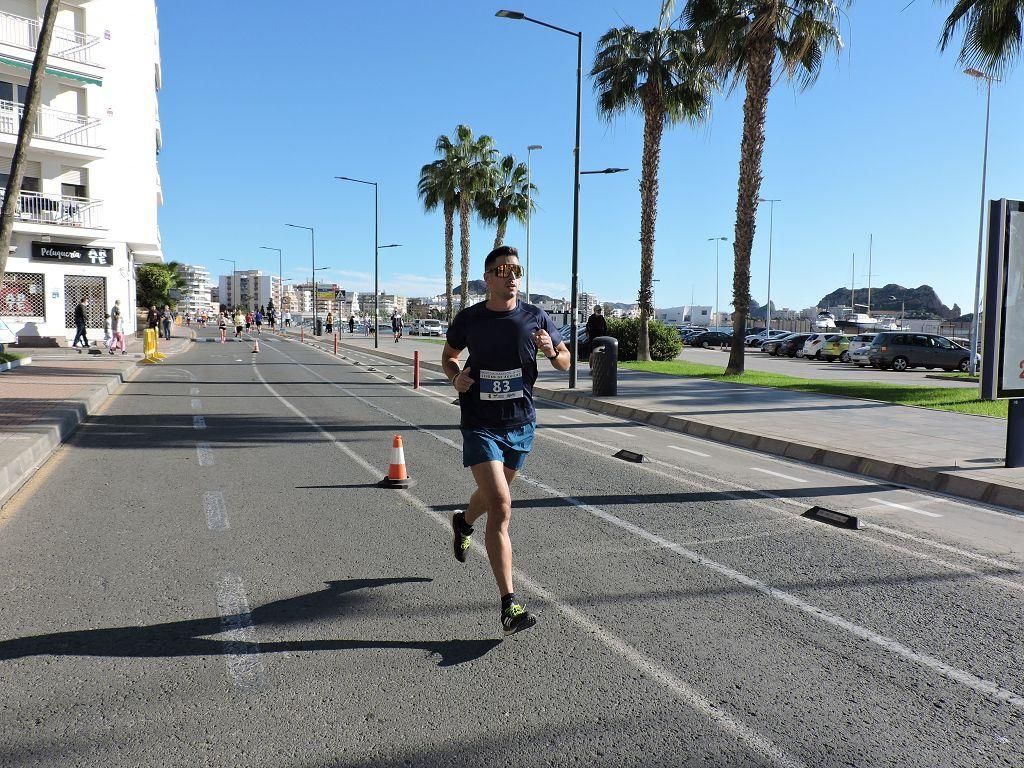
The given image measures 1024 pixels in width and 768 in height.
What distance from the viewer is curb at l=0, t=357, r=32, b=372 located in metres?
19.9

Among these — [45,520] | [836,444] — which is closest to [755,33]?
[836,444]

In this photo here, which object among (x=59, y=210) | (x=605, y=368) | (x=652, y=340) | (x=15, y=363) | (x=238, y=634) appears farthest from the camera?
(x=59, y=210)

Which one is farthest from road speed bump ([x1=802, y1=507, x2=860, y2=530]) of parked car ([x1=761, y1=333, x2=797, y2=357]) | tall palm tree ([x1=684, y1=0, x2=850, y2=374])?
parked car ([x1=761, y1=333, x2=797, y2=357])

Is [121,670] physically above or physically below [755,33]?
below

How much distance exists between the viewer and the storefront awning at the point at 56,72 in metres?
30.7

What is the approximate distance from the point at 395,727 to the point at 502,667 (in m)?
0.70

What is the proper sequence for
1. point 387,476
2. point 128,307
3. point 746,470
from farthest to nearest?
point 128,307 < point 746,470 < point 387,476

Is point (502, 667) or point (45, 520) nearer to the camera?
point (502, 667)

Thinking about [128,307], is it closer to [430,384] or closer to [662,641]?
[430,384]

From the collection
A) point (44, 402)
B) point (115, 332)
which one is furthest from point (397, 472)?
point (115, 332)

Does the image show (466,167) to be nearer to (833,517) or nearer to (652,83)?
(652,83)

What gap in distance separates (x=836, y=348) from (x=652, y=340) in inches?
589

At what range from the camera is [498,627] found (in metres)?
4.20

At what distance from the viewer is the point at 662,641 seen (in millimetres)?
4051
